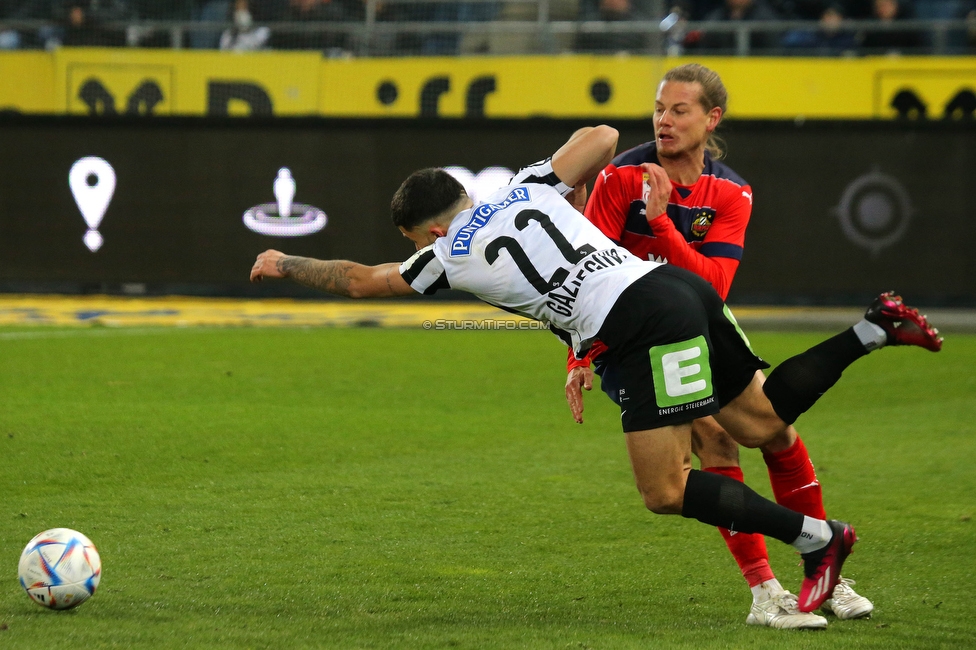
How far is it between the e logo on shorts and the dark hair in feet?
3.19

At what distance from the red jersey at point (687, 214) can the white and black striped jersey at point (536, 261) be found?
424 millimetres

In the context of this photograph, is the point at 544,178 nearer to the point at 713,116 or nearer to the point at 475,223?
the point at 475,223

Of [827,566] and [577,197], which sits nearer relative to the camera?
[827,566]

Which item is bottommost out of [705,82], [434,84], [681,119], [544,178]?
[434,84]

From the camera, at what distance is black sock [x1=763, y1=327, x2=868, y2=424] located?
4723 mm

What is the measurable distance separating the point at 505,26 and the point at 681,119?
38.0ft

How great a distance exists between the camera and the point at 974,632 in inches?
171

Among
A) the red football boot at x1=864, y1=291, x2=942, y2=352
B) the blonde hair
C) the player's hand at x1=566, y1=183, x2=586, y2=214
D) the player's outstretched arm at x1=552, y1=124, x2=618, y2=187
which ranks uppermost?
the blonde hair

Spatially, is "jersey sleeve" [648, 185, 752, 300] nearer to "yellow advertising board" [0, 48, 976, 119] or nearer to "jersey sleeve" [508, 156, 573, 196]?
"jersey sleeve" [508, 156, 573, 196]

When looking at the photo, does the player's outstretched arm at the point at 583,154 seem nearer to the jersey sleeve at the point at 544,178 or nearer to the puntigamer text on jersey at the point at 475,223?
the jersey sleeve at the point at 544,178

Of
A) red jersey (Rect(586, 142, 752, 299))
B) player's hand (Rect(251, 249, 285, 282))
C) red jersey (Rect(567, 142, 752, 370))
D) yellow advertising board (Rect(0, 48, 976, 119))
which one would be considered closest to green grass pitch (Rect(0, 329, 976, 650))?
red jersey (Rect(567, 142, 752, 370))

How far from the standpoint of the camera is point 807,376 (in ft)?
15.6

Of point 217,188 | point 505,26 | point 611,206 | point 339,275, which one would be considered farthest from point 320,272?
point 505,26

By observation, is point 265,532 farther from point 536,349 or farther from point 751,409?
point 536,349
